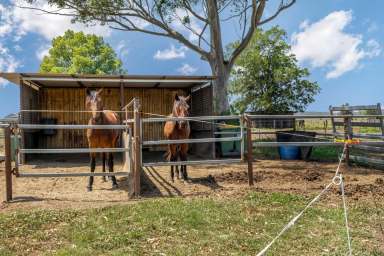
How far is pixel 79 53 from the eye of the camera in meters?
37.2

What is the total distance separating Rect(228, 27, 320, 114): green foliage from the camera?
2638cm

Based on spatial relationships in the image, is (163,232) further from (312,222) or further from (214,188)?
(214,188)

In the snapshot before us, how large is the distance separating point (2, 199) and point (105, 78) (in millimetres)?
7167

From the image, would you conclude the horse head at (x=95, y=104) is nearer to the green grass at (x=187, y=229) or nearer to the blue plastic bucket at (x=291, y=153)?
the green grass at (x=187, y=229)

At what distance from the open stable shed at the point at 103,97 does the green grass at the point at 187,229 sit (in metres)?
8.17

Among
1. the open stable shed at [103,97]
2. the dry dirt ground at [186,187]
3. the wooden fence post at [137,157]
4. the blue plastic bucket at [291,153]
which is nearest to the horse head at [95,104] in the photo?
the wooden fence post at [137,157]

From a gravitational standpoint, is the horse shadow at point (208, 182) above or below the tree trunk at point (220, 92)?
below

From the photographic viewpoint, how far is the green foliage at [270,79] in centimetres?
2638

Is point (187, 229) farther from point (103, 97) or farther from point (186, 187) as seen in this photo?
point (103, 97)

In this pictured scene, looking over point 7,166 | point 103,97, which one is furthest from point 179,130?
point 103,97

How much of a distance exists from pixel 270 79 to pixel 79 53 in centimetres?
2069

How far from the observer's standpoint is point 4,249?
380 cm

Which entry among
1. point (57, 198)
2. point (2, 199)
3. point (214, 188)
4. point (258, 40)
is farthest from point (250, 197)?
point (258, 40)

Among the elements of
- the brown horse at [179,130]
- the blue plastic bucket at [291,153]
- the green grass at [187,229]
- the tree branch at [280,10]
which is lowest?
the green grass at [187,229]
